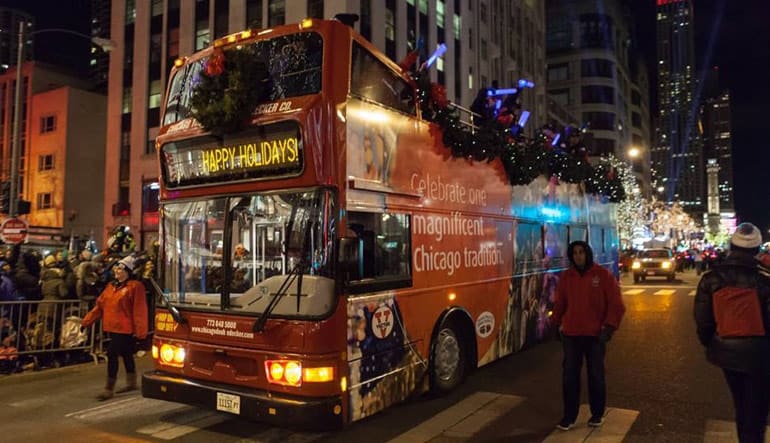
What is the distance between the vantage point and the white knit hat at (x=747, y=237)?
174 inches

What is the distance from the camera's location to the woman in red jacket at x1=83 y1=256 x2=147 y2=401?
7.12 meters

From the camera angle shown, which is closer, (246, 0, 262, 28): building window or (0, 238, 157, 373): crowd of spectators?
(0, 238, 157, 373): crowd of spectators

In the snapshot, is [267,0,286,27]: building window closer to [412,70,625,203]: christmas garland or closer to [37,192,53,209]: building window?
[37,192,53,209]: building window

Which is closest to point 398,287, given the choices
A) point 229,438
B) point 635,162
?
point 229,438

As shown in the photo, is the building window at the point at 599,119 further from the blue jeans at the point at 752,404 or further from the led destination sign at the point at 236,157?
the blue jeans at the point at 752,404

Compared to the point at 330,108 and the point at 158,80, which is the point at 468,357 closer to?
the point at 330,108

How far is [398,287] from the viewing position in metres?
6.13

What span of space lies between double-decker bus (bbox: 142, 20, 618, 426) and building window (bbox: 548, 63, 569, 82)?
79404 millimetres

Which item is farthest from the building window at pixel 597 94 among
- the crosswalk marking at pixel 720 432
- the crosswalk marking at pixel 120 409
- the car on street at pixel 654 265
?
the crosswalk marking at pixel 120 409

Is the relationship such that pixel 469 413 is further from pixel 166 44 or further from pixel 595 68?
pixel 595 68

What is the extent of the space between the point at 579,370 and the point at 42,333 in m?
8.00

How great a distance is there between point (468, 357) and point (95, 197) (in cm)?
4188

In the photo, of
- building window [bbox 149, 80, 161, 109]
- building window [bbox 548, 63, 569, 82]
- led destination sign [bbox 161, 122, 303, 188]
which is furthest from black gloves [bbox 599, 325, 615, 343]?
building window [bbox 548, 63, 569, 82]

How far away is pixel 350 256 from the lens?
4.93 m
